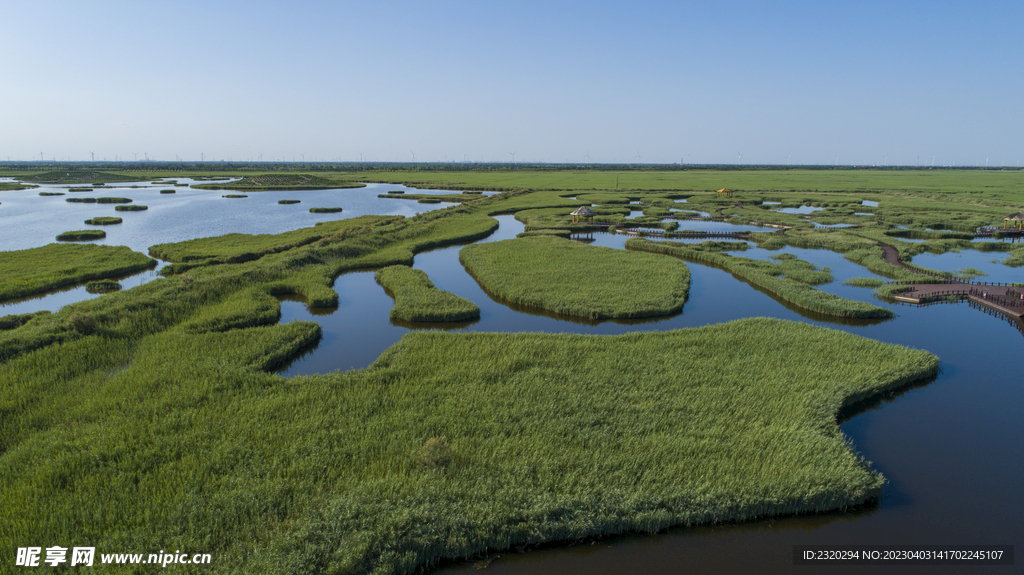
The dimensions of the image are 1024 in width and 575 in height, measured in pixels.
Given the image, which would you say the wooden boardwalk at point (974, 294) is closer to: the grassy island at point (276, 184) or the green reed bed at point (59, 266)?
the green reed bed at point (59, 266)

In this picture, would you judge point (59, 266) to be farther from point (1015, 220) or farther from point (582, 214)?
point (1015, 220)

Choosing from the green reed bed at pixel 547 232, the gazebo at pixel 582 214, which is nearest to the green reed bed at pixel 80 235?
the green reed bed at pixel 547 232

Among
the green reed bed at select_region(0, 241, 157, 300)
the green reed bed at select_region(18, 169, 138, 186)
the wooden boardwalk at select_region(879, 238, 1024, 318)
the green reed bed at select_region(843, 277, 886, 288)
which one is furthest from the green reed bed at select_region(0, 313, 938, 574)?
the green reed bed at select_region(18, 169, 138, 186)

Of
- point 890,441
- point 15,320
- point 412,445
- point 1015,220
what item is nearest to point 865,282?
point 890,441

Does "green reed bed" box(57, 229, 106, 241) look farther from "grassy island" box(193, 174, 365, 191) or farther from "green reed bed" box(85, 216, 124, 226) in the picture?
"grassy island" box(193, 174, 365, 191)

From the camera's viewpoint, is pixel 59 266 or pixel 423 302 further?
pixel 59 266
